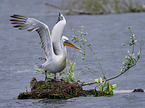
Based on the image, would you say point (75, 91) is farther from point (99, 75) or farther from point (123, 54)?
point (123, 54)

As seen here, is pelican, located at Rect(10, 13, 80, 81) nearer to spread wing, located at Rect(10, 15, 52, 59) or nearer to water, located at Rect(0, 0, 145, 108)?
spread wing, located at Rect(10, 15, 52, 59)

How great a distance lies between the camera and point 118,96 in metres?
15.2

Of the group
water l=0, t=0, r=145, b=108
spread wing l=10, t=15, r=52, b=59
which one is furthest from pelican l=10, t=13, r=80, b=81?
water l=0, t=0, r=145, b=108

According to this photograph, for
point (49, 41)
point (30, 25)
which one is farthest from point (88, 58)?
point (30, 25)

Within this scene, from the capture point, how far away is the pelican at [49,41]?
1435cm

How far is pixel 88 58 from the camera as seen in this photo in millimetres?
22656

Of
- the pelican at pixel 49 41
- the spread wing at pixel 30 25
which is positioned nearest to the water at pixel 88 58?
the pelican at pixel 49 41

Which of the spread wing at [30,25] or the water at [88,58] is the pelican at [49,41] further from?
the water at [88,58]

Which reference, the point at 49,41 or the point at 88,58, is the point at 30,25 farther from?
the point at 88,58

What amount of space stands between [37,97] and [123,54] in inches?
377

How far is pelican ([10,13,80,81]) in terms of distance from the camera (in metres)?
14.4

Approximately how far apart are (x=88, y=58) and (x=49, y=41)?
8249 mm

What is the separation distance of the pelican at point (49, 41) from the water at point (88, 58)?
0.99 m

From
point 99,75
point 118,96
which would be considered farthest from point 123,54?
point 118,96
